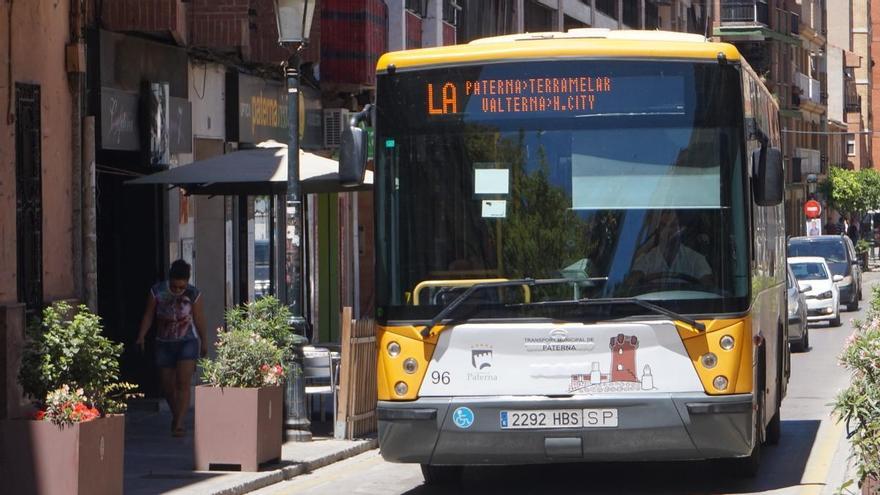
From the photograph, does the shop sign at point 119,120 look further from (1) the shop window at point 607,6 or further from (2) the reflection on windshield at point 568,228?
(1) the shop window at point 607,6

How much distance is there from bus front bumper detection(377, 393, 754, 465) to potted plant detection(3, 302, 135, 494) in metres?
1.89

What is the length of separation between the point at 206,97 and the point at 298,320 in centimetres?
735

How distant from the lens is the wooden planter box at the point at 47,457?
10.7m

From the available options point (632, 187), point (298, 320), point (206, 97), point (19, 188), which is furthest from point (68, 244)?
point (632, 187)

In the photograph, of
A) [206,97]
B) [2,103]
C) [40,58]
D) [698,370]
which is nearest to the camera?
[698,370]

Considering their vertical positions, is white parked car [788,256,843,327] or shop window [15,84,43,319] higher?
shop window [15,84,43,319]

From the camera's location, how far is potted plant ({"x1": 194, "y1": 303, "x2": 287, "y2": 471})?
13.7m

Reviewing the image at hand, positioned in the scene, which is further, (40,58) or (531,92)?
(40,58)

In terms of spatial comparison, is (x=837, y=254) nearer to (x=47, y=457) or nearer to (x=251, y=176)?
(x=251, y=176)

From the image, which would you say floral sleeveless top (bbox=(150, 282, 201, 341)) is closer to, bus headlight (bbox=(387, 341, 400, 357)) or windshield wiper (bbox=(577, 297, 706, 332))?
bus headlight (bbox=(387, 341, 400, 357))

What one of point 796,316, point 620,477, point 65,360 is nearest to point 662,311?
point 620,477

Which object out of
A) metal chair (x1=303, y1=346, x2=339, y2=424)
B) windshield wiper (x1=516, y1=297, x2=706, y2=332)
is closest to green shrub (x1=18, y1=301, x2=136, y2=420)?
windshield wiper (x1=516, y1=297, x2=706, y2=332)

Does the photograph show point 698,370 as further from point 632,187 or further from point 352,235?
point 352,235

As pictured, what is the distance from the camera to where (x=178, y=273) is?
16.2m
